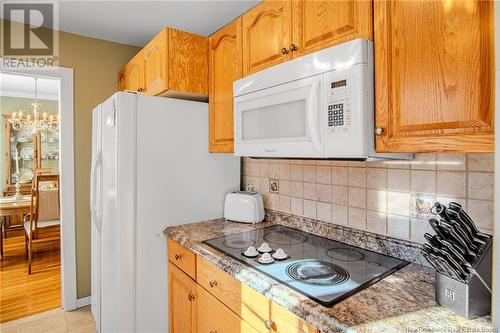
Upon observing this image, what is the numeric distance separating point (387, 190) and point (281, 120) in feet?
1.93

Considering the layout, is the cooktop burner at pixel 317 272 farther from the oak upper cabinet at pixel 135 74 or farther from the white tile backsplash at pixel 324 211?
the oak upper cabinet at pixel 135 74

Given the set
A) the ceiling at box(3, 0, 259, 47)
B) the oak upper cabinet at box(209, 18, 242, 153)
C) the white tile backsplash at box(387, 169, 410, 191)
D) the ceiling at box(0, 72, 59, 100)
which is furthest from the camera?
the ceiling at box(0, 72, 59, 100)

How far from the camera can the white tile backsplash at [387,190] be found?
1.09 metres

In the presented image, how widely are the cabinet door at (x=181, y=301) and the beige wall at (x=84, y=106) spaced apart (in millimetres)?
1196

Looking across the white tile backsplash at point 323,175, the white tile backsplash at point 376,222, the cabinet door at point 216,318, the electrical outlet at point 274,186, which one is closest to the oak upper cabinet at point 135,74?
the electrical outlet at point 274,186

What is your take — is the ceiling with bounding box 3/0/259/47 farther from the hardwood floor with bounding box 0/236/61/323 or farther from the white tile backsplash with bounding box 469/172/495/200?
the hardwood floor with bounding box 0/236/61/323

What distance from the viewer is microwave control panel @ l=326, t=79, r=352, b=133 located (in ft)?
3.57

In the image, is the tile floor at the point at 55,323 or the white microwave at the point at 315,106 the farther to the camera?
the tile floor at the point at 55,323

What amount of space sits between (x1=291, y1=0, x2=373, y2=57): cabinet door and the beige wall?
6.45 ft

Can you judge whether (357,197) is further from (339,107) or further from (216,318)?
(216,318)

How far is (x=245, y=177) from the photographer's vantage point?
7.36 ft

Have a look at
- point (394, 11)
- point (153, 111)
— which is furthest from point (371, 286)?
point (153, 111)

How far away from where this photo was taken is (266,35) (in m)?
1.50

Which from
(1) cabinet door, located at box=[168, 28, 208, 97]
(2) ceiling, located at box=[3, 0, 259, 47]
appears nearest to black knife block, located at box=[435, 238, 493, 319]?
(1) cabinet door, located at box=[168, 28, 208, 97]
